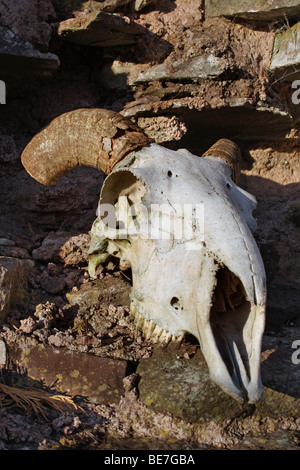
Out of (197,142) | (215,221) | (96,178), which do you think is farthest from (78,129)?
(197,142)

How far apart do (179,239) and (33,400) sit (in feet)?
4.17

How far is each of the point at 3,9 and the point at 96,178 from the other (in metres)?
1.68

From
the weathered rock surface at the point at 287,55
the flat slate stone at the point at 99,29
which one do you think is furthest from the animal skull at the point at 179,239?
the weathered rock surface at the point at 287,55

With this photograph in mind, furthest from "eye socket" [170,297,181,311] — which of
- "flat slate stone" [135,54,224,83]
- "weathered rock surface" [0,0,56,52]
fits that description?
"weathered rock surface" [0,0,56,52]

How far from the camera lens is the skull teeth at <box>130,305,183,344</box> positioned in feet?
11.3

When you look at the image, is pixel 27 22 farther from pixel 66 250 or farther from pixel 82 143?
pixel 66 250

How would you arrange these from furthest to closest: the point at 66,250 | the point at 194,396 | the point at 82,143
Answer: the point at 66,250 < the point at 82,143 < the point at 194,396

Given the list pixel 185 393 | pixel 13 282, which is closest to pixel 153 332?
pixel 185 393

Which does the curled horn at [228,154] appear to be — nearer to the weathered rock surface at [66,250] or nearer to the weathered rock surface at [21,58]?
the weathered rock surface at [66,250]

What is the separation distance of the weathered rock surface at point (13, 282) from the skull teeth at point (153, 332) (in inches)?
36.1

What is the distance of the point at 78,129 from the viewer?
162 inches

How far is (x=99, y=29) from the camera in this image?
16.0ft

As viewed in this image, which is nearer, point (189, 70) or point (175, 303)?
point (175, 303)

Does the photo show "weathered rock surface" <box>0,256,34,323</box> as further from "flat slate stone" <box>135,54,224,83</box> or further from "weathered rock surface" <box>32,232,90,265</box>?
"flat slate stone" <box>135,54,224,83</box>
